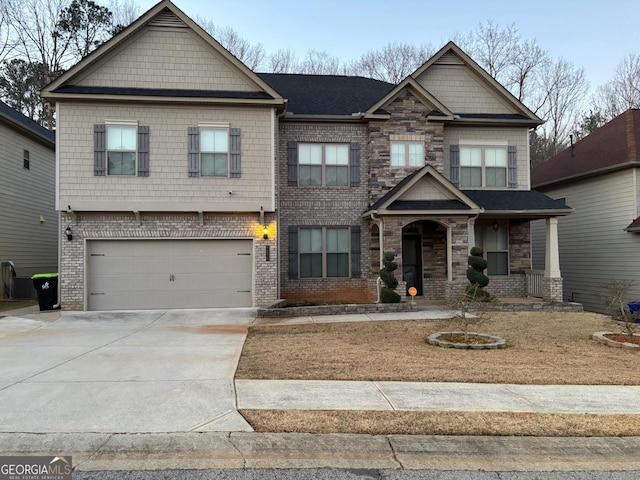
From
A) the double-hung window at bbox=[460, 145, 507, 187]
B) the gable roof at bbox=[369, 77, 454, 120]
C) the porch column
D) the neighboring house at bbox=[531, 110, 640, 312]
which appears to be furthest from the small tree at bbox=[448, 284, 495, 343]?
the neighboring house at bbox=[531, 110, 640, 312]

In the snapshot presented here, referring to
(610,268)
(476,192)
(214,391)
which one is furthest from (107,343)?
(610,268)

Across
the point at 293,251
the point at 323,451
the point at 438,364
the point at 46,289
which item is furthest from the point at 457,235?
the point at 46,289

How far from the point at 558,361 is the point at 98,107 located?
12.8 meters

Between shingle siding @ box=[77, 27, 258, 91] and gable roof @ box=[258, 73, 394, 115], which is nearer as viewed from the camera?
shingle siding @ box=[77, 27, 258, 91]

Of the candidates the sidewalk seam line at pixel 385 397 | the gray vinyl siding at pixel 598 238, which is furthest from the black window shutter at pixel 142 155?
the gray vinyl siding at pixel 598 238

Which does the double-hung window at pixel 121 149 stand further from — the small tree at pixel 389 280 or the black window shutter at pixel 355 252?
the small tree at pixel 389 280

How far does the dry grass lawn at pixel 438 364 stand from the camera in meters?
4.46

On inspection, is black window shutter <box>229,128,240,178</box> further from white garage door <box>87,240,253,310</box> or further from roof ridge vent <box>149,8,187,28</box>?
roof ridge vent <box>149,8,187,28</box>

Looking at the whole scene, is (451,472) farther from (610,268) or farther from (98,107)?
(610,268)

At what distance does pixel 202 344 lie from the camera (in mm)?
8547

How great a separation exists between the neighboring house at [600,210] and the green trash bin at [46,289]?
1807 centimetres

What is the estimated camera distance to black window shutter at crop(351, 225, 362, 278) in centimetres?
1466

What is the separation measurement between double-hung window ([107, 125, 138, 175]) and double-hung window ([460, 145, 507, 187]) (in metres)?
10.7

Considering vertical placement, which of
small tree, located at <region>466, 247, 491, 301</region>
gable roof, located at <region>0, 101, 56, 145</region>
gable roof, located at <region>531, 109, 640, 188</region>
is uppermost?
gable roof, located at <region>0, 101, 56, 145</region>
